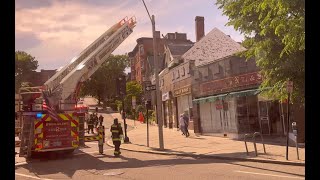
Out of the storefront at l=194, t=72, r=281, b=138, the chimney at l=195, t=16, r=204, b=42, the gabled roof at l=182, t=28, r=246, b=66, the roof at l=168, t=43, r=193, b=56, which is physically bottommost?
the storefront at l=194, t=72, r=281, b=138

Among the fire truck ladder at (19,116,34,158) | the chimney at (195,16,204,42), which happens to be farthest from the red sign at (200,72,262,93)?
the chimney at (195,16,204,42)

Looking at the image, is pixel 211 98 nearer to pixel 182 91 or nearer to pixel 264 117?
pixel 264 117

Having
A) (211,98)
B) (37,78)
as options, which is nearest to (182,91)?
(211,98)

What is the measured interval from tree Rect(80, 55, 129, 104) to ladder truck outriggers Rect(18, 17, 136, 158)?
5962 centimetres

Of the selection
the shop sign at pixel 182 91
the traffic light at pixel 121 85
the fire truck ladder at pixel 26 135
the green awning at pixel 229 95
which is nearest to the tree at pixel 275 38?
the green awning at pixel 229 95

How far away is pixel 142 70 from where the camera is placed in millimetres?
66500

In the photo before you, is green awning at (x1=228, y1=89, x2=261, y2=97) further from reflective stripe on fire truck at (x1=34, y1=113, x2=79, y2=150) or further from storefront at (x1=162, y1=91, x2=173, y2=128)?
storefront at (x1=162, y1=91, x2=173, y2=128)

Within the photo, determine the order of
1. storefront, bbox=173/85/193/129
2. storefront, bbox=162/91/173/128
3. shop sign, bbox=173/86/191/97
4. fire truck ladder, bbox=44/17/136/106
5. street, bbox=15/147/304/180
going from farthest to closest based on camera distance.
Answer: storefront, bbox=162/91/173/128, storefront, bbox=173/85/193/129, shop sign, bbox=173/86/191/97, fire truck ladder, bbox=44/17/136/106, street, bbox=15/147/304/180

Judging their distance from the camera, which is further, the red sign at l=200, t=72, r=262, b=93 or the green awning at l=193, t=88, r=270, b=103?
the red sign at l=200, t=72, r=262, b=93

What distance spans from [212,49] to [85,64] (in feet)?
60.0

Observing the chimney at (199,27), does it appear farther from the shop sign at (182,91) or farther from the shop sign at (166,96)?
the shop sign at (182,91)

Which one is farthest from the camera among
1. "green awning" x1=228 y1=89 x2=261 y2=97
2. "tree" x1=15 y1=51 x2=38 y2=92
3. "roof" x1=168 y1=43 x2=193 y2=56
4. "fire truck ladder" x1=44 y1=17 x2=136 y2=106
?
"tree" x1=15 y1=51 x2=38 y2=92

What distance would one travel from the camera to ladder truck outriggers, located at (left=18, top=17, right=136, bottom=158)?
14953mm

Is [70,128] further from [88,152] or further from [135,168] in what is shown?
[135,168]
